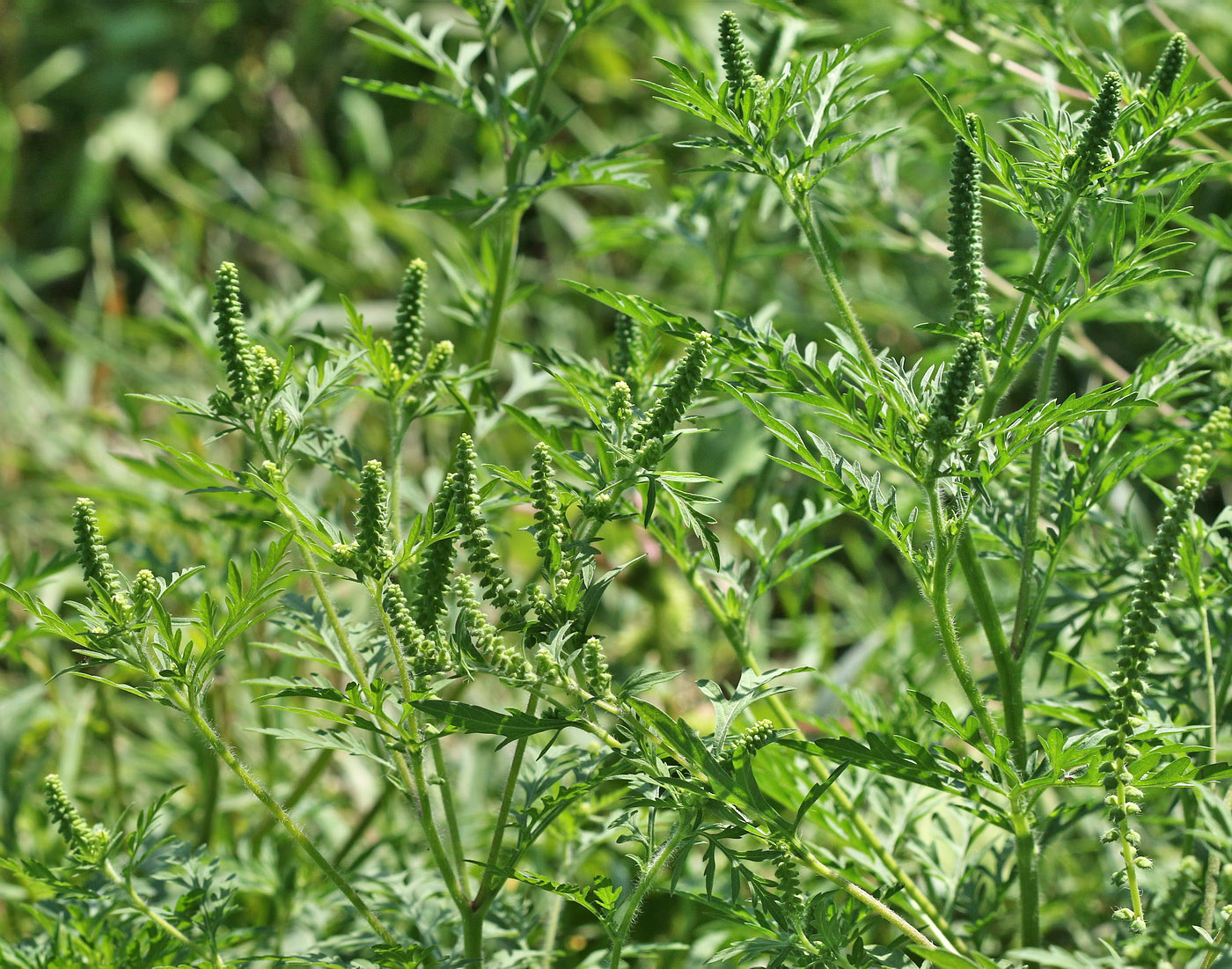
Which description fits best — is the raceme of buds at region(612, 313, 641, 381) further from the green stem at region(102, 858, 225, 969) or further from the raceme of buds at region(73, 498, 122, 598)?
the green stem at region(102, 858, 225, 969)

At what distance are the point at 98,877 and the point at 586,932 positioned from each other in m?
0.83

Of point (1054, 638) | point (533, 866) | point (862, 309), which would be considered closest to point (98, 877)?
point (533, 866)

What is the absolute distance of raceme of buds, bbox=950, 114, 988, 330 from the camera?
1018 mm

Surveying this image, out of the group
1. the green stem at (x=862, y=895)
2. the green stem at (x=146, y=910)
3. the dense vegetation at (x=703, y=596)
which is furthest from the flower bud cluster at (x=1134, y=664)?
the green stem at (x=146, y=910)

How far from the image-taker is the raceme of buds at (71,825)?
1.12 m

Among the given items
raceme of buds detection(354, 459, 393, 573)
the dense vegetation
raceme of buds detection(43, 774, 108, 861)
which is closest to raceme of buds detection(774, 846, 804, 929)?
the dense vegetation

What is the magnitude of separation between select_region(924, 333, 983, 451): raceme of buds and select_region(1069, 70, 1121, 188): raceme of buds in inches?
8.2

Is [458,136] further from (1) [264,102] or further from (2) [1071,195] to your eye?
(2) [1071,195]

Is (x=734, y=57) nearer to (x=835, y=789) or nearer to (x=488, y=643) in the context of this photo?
(x=488, y=643)

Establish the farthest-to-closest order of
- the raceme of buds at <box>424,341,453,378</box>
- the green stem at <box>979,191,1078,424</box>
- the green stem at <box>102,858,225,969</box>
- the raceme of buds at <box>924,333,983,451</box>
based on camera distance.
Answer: the raceme of buds at <box>424,341,453,378</box> < the green stem at <box>102,858,225,969</box> < the green stem at <box>979,191,1078,424</box> < the raceme of buds at <box>924,333,983,451</box>

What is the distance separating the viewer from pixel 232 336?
105 centimetres

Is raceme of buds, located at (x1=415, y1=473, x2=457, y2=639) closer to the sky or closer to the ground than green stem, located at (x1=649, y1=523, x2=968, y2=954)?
closer to the sky

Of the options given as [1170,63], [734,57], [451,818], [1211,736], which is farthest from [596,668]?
[1170,63]

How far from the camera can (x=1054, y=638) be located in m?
1.39
